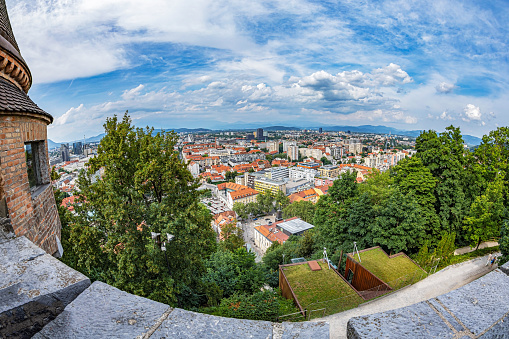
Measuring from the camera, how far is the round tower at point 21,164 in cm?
339

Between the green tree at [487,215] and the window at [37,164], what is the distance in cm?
1723

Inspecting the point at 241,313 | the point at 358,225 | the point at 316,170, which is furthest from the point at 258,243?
the point at 316,170

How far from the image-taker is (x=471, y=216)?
13578 millimetres

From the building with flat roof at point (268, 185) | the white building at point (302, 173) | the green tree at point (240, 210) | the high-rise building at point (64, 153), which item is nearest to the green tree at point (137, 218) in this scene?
the green tree at point (240, 210)

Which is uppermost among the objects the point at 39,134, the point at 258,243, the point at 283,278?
the point at 39,134

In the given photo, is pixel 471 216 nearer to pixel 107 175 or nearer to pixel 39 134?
pixel 107 175

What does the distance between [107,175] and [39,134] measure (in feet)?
7.32

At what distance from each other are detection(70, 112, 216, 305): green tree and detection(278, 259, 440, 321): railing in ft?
12.5

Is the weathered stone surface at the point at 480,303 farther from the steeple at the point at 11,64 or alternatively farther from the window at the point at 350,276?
the window at the point at 350,276

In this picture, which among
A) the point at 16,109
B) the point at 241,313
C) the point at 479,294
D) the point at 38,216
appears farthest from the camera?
the point at 241,313

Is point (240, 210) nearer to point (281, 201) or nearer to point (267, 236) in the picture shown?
point (281, 201)

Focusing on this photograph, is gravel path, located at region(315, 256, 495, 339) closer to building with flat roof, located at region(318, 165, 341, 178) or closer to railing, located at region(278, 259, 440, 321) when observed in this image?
railing, located at region(278, 259, 440, 321)

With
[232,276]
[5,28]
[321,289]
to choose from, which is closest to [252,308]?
[232,276]

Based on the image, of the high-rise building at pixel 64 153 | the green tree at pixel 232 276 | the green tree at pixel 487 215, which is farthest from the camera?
the high-rise building at pixel 64 153
